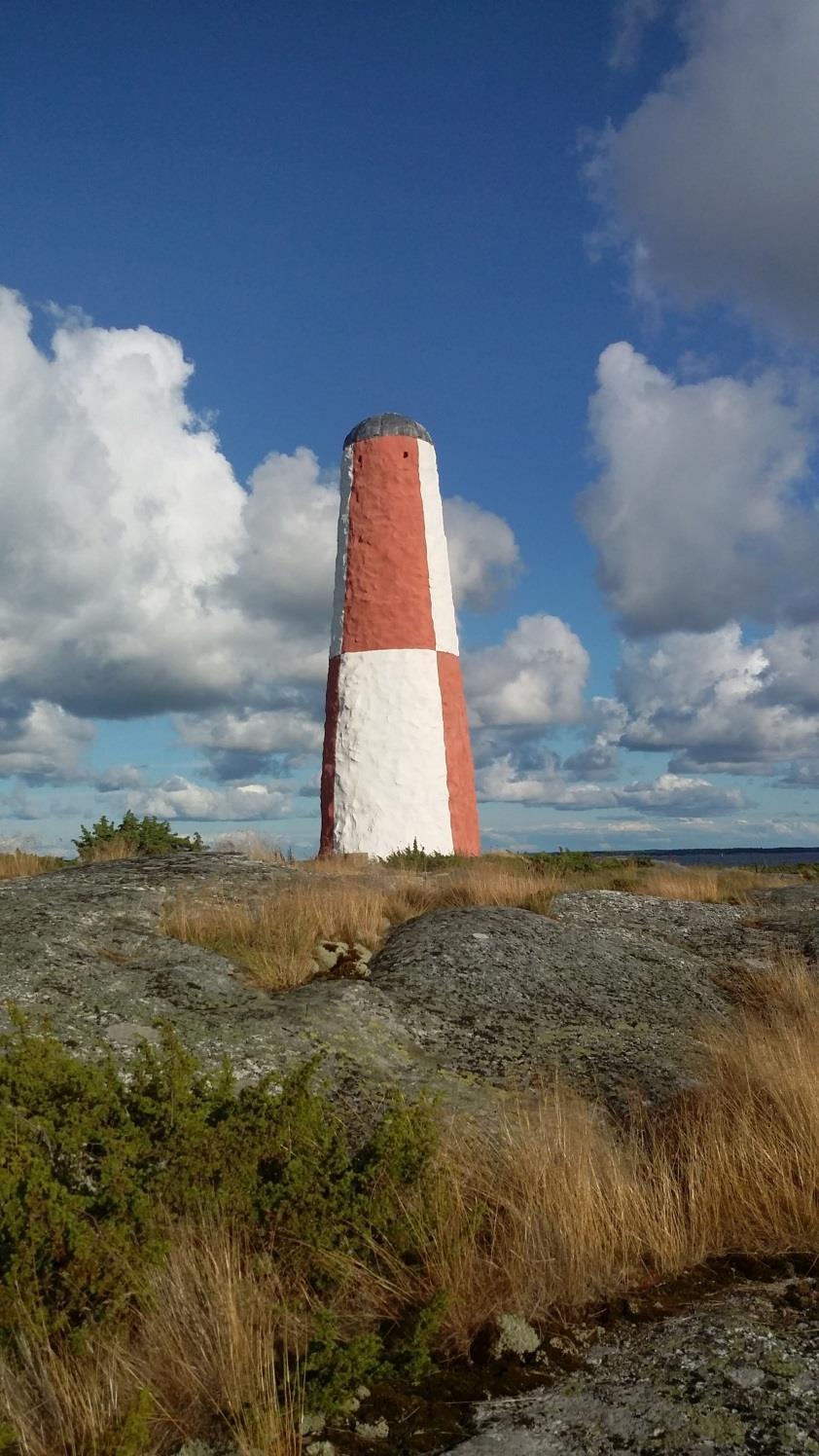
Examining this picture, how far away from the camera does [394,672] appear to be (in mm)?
15172

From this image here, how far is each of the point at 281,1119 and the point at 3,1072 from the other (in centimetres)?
101

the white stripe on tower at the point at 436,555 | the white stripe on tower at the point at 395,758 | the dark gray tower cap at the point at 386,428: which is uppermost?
the dark gray tower cap at the point at 386,428

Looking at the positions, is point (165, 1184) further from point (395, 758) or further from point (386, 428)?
point (386, 428)

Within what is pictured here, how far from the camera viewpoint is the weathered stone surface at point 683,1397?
2.22 meters

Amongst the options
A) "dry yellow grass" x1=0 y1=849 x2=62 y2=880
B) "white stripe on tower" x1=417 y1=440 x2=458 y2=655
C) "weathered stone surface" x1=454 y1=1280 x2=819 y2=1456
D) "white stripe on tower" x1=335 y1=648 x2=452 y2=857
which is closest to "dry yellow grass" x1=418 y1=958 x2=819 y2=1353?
"weathered stone surface" x1=454 y1=1280 x2=819 y2=1456

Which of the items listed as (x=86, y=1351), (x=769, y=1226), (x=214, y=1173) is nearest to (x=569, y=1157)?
(x=769, y=1226)

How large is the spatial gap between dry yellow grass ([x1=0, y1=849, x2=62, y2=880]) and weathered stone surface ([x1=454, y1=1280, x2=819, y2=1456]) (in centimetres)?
950

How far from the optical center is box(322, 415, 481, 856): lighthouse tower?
15.1 meters

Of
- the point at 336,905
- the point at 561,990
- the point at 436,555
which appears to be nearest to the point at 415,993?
the point at 561,990

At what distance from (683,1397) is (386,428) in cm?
1506

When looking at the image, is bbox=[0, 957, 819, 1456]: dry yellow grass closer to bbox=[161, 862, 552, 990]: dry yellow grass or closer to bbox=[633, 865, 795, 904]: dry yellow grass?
bbox=[161, 862, 552, 990]: dry yellow grass

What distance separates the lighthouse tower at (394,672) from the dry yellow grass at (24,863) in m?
4.51

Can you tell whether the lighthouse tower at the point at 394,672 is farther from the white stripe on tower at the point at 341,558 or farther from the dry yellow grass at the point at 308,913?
the dry yellow grass at the point at 308,913

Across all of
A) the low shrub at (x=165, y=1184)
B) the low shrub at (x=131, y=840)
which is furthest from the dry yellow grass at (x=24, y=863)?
the low shrub at (x=165, y=1184)
